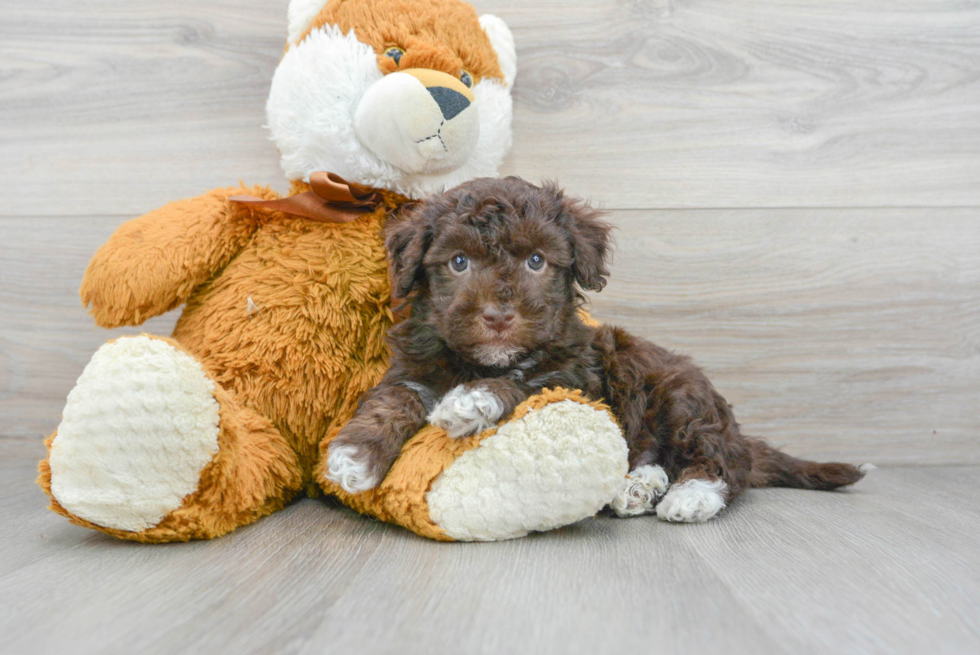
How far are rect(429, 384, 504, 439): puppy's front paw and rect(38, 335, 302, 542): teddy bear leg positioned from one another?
14.6 inches

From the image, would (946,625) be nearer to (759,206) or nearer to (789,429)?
(789,429)

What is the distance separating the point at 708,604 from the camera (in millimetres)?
973

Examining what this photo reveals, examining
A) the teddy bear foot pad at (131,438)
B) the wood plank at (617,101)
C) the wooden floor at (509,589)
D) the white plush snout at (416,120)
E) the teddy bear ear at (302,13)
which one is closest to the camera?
the wooden floor at (509,589)

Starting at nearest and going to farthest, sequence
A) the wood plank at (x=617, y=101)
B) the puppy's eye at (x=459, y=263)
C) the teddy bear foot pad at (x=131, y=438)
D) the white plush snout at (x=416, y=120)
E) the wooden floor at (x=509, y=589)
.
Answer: the wooden floor at (x=509, y=589) < the teddy bear foot pad at (x=131, y=438) < the puppy's eye at (x=459, y=263) < the white plush snout at (x=416, y=120) < the wood plank at (x=617, y=101)

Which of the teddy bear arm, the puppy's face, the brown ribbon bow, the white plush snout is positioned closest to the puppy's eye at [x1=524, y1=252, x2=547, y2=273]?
the puppy's face

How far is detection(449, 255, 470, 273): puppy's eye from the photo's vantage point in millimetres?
1251

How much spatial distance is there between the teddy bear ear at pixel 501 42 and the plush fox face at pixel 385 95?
9 centimetres

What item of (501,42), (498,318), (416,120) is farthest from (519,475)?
(501,42)

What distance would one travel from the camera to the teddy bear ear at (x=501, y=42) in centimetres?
167

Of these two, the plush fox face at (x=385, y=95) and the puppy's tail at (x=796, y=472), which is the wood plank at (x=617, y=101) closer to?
the plush fox face at (x=385, y=95)

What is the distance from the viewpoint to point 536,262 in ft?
4.15

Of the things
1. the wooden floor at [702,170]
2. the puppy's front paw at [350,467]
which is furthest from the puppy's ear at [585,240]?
the wooden floor at [702,170]

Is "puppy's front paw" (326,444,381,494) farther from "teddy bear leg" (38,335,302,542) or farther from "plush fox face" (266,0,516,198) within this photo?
"plush fox face" (266,0,516,198)

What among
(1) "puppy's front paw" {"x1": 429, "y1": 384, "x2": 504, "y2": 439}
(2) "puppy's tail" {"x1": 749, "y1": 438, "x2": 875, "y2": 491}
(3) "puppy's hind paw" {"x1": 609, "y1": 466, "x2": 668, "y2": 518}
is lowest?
(2) "puppy's tail" {"x1": 749, "y1": 438, "x2": 875, "y2": 491}
